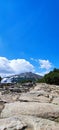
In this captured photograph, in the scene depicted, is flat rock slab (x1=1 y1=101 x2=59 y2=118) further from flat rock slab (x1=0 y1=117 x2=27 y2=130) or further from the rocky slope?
flat rock slab (x1=0 y1=117 x2=27 y2=130)

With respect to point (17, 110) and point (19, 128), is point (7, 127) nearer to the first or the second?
point (19, 128)

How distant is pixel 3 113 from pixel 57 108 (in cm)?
107

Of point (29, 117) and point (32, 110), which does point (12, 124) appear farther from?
point (32, 110)

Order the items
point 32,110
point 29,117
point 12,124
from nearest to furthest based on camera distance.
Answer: point 12,124
point 29,117
point 32,110

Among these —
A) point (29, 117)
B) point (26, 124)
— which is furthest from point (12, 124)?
point (29, 117)

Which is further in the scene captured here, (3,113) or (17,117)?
(3,113)

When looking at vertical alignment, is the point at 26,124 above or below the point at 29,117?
below

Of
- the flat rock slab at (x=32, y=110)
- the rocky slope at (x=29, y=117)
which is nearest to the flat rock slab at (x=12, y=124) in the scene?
the rocky slope at (x=29, y=117)

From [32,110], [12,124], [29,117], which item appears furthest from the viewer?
[32,110]

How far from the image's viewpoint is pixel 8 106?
5410 mm

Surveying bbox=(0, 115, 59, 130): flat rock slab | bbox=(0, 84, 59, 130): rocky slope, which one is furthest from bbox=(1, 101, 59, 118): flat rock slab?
bbox=(0, 115, 59, 130): flat rock slab

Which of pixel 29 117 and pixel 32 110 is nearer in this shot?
pixel 29 117

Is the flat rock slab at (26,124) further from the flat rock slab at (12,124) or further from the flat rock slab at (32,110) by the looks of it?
the flat rock slab at (32,110)

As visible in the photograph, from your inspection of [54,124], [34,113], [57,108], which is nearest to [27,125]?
[54,124]
